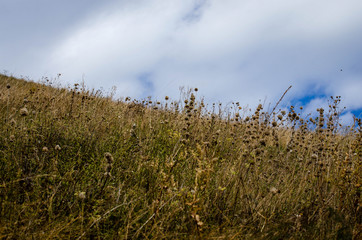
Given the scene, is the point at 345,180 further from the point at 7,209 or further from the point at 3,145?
the point at 3,145

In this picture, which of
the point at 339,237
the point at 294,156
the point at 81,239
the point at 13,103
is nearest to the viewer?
the point at 81,239

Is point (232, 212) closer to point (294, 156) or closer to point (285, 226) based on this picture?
point (285, 226)

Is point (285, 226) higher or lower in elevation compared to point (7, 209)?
higher

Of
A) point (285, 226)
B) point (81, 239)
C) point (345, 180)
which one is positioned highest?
point (345, 180)

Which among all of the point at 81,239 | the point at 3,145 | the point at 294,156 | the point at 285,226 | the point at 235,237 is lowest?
the point at 81,239

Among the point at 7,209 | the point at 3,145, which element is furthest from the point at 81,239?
the point at 3,145

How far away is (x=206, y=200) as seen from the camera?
7.43 ft

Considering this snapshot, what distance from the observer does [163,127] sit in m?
4.47

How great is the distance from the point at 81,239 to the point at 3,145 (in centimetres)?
152

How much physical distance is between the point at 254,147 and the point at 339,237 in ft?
3.26

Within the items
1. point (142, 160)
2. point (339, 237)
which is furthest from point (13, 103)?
point (339, 237)

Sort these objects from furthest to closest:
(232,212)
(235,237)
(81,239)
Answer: (232,212), (235,237), (81,239)

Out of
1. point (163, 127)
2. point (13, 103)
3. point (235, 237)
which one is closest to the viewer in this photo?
point (235, 237)

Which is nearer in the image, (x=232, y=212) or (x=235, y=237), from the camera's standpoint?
(x=235, y=237)
